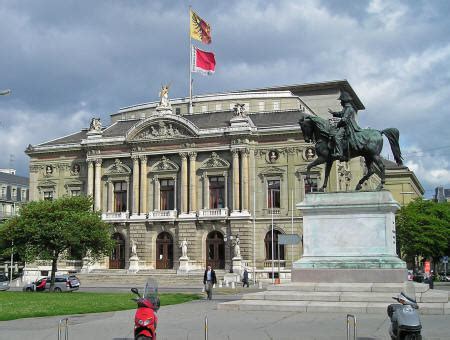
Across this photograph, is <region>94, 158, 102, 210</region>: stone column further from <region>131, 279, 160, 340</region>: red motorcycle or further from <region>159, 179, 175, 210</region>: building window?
<region>131, 279, 160, 340</region>: red motorcycle

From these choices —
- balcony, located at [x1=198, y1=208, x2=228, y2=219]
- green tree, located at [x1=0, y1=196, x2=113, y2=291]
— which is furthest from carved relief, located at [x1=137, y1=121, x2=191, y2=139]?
green tree, located at [x1=0, y1=196, x2=113, y2=291]

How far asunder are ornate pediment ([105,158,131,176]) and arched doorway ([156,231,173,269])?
792 cm

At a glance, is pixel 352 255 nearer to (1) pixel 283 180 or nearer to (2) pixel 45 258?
(2) pixel 45 258

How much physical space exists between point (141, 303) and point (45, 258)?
37525 mm

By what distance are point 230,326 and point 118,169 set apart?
5285 cm

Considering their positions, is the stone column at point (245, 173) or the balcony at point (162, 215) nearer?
the stone column at point (245, 173)

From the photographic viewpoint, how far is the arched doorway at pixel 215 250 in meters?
64.3

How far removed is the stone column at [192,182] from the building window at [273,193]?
7.44m

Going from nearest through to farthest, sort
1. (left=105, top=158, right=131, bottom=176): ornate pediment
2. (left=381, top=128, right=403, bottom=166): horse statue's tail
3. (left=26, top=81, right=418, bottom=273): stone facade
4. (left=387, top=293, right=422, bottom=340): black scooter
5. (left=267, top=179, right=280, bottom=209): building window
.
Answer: (left=387, top=293, right=422, bottom=340): black scooter, (left=381, top=128, right=403, bottom=166): horse statue's tail, (left=26, top=81, right=418, bottom=273): stone facade, (left=267, top=179, right=280, bottom=209): building window, (left=105, top=158, right=131, bottom=176): ornate pediment

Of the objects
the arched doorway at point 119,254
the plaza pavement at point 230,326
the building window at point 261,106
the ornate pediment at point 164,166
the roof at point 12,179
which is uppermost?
the building window at point 261,106

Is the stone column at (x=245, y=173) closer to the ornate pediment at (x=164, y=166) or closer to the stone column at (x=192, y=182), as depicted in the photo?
the stone column at (x=192, y=182)

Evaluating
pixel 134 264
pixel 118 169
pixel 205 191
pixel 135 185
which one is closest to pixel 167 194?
pixel 135 185

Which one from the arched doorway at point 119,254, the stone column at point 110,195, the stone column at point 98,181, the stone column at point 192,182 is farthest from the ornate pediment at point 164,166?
the arched doorway at point 119,254

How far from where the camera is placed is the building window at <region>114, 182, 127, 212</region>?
69.8 metres
